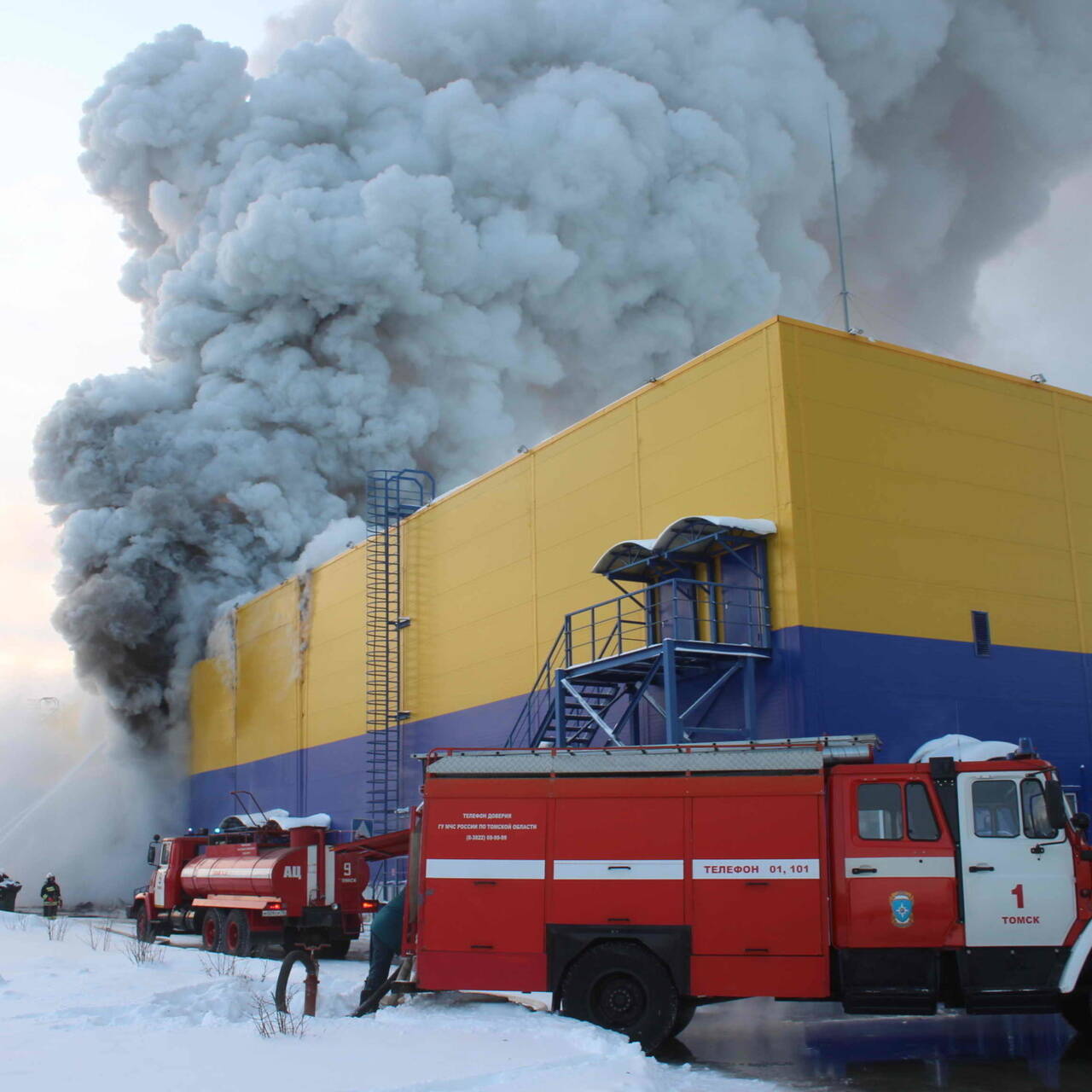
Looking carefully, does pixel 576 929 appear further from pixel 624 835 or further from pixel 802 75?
pixel 802 75

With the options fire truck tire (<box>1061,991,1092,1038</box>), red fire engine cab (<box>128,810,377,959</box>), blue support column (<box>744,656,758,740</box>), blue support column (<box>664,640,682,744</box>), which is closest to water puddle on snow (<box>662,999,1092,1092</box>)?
fire truck tire (<box>1061,991,1092,1038</box>)

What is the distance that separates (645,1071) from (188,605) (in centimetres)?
3415

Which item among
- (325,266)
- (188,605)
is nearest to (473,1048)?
(188,605)

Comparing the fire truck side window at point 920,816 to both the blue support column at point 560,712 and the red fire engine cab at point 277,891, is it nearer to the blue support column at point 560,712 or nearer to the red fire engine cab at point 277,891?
the blue support column at point 560,712

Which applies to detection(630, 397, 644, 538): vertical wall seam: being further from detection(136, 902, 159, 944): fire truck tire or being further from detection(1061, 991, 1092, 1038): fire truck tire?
detection(1061, 991, 1092, 1038): fire truck tire

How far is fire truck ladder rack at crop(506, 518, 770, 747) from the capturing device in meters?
18.6

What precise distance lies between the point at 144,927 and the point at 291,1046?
15757 millimetres

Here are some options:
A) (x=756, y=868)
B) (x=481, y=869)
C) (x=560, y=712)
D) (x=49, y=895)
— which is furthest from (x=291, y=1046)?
(x=49, y=895)

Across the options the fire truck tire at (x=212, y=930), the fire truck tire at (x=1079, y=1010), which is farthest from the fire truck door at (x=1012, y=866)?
the fire truck tire at (x=212, y=930)

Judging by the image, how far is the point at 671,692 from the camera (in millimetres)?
18125

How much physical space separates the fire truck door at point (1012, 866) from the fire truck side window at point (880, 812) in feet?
1.79

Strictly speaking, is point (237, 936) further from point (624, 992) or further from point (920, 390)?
point (920, 390)

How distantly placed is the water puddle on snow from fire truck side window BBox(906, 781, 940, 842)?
6.04ft

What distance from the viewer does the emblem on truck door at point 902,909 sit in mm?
10938
